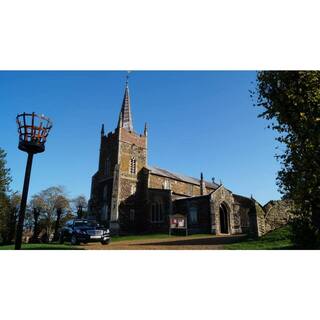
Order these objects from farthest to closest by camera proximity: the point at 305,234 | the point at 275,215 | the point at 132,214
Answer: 1. the point at 132,214
2. the point at 275,215
3. the point at 305,234

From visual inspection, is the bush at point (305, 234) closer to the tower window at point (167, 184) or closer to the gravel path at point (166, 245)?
the gravel path at point (166, 245)

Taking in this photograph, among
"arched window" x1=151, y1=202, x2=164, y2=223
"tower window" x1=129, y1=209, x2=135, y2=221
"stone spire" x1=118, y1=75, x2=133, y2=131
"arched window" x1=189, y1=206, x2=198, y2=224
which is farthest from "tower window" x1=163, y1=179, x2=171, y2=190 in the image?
"stone spire" x1=118, y1=75, x2=133, y2=131

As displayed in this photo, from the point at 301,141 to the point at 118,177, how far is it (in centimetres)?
2006

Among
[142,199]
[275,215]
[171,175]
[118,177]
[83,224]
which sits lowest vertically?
[83,224]

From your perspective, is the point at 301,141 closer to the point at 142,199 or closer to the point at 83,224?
the point at 83,224

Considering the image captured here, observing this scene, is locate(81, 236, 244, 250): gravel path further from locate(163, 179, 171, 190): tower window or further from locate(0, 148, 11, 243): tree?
locate(163, 179, 171, 190): tower window

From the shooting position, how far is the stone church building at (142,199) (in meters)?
24.0

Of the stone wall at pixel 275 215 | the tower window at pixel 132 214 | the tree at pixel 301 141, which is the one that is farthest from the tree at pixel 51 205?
the tree at pixel 301 141

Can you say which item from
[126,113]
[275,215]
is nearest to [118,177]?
[126,113]

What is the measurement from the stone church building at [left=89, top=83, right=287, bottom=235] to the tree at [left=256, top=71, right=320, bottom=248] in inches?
559

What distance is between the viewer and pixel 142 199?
27.5 metres

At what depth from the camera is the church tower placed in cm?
2581

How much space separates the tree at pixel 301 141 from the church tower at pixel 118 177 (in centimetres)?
1840
